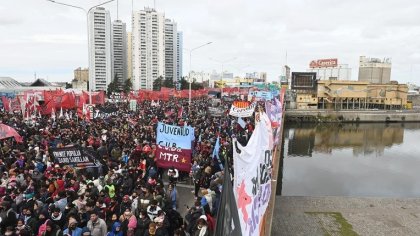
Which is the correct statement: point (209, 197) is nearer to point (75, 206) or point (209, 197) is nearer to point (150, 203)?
point (150, 203)

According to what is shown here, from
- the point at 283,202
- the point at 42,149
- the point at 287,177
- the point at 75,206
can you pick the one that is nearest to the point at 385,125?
the point at 287,177

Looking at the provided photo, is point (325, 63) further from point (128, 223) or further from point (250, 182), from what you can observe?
point (250, 182)

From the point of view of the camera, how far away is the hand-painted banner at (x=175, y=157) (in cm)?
1291

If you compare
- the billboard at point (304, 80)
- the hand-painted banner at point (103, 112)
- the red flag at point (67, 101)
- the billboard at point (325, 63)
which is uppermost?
the billboard at point (325, 63)

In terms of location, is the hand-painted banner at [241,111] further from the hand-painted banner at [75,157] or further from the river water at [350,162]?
the hand-painted banner at [75,157]

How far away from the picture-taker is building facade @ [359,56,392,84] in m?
160

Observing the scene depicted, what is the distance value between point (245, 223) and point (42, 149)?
15.7 meters

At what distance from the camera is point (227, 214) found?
3.67 metres

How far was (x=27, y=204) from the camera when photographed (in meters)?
9.48

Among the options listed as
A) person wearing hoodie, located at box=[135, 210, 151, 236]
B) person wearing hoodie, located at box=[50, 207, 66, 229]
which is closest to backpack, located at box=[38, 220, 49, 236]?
person wearing hoodie, located at box=[50, 207, 66, 229]

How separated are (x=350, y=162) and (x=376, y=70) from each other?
140 meters

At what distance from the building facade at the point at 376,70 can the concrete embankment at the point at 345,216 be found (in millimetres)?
152760

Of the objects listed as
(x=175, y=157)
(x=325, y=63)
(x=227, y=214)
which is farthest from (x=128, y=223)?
(x=325, y=63)

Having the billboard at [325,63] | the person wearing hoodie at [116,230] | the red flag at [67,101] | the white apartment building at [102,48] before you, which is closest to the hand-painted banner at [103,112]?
the red flag at [67,101]
